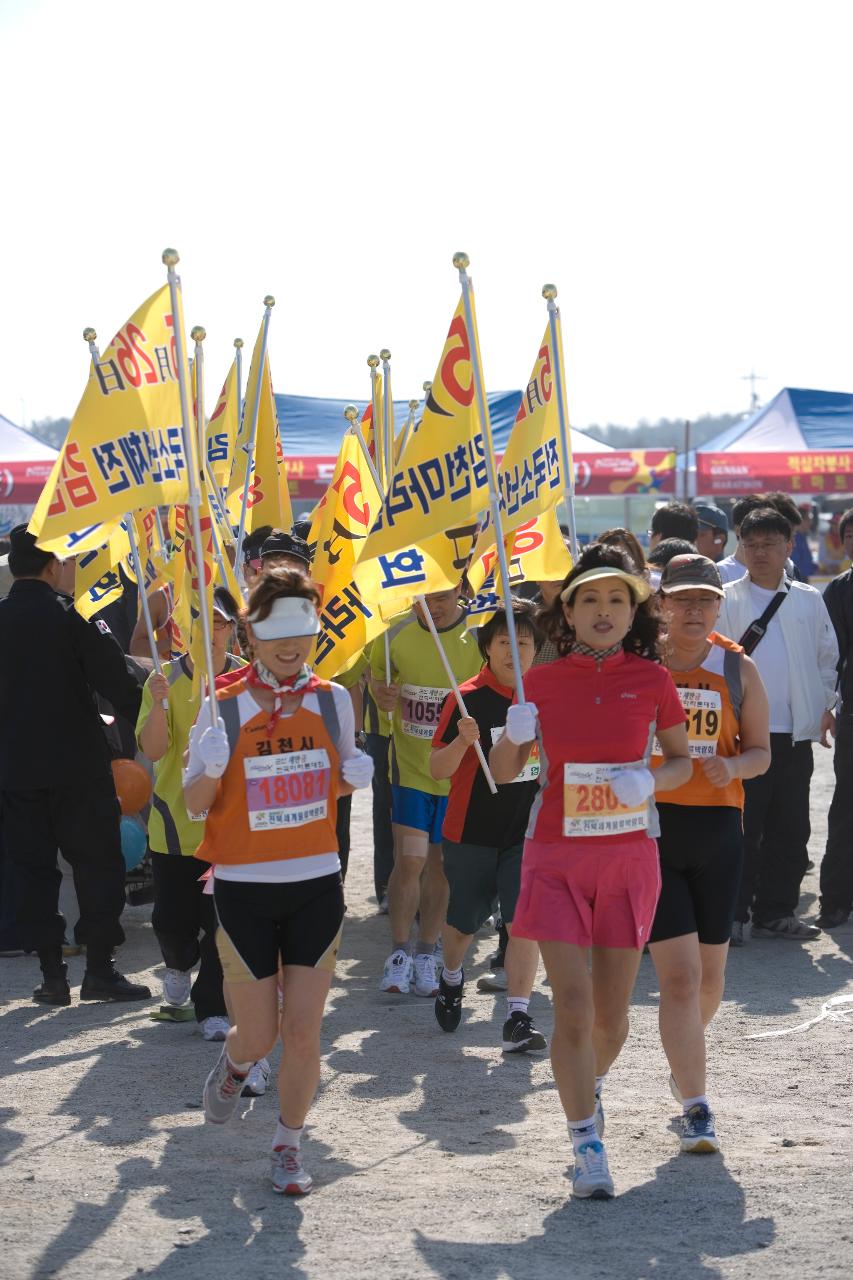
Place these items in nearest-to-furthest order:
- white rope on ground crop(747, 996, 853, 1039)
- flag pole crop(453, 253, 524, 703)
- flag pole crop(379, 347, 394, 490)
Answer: flag pole crop(453, 253, 524, 703), white rope on ground crop(747, 996, 853, 1039), flag pole crop(379, 347, 394, 490)

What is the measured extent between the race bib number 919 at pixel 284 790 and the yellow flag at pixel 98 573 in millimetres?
2717

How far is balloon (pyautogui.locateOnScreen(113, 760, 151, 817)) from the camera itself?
8.48m

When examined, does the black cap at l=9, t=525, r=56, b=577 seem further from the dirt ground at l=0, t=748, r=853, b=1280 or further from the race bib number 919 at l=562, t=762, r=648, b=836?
the race bib number 919 at l=562, t=762, r=648, b=836

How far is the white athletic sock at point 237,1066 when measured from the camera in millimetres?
5148

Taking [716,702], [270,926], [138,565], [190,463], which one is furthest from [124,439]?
[716,702]

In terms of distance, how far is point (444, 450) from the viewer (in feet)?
20.1

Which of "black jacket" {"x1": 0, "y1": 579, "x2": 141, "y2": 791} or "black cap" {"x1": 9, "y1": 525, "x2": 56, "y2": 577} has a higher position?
"black cap" {"x1": 9, "y1": 525, "x2": 56, "y2": 577}

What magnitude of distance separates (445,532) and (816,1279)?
324 cm

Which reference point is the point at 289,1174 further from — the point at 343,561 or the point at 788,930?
the point at 788,930

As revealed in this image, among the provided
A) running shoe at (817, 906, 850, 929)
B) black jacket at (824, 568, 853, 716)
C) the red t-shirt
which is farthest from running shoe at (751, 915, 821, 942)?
the red t-shirt

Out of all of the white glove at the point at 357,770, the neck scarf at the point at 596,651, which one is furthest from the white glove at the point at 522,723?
the white glove at the point at 357,770

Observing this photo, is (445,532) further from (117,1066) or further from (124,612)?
(124,612)

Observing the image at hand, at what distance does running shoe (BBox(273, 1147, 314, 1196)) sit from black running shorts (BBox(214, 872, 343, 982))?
519mm

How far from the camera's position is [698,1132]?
516cm
